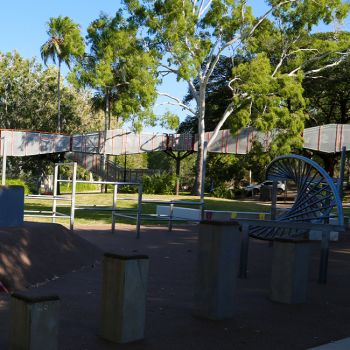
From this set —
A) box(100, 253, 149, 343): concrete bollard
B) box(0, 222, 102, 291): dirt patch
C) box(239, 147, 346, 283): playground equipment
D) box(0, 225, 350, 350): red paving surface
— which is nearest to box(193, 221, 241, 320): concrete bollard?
box(0, 225, 350, 350): red paving surface

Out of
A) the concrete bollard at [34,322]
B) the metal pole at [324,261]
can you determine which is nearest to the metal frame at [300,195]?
the metal pole at [324,261]

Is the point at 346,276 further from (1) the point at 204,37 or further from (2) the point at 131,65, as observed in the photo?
(1) the point at 204,37

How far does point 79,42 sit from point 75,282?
29.9 meters

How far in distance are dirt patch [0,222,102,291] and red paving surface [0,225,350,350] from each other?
224mm

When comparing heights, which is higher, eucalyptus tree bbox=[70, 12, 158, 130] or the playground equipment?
eucalyptus tree bbox=[70, 12, 158, 130]

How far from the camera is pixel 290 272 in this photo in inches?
268

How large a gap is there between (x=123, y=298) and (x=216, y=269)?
133cm

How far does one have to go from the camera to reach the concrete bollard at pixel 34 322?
3.77 meters

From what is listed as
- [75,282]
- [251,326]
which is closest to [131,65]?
[75,282]

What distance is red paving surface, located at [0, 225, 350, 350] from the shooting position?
4809mm

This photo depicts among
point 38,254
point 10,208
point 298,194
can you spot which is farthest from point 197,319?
point 298,194

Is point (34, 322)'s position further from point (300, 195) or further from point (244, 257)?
point (300, 195)

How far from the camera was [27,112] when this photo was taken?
4750cm

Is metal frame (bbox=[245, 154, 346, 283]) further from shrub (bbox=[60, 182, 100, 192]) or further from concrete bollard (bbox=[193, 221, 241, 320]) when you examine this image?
shrub (bbox=[60, 182, 100, 192])
